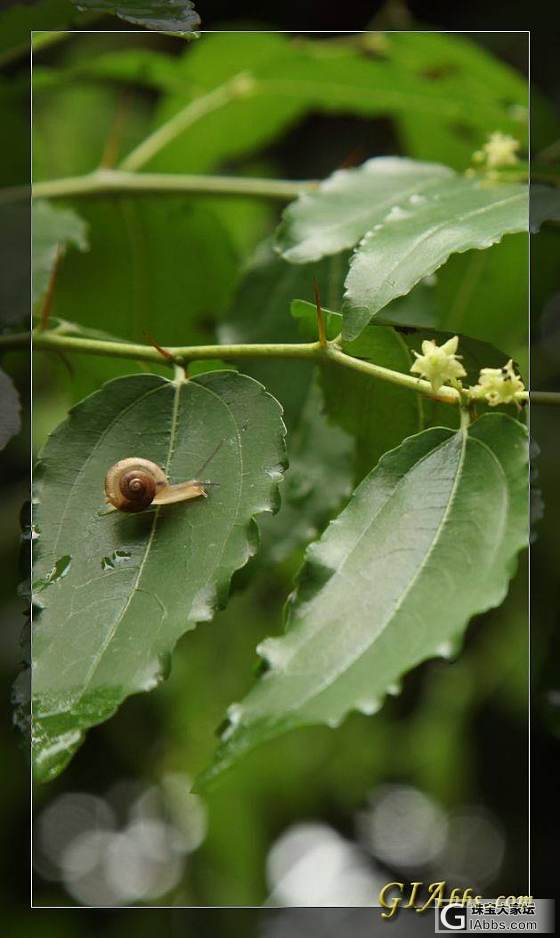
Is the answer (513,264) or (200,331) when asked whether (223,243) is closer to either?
(200,331)

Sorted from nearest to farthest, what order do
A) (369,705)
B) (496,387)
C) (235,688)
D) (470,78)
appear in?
(369,705) → (496,387) → (470,78) → (235,688)

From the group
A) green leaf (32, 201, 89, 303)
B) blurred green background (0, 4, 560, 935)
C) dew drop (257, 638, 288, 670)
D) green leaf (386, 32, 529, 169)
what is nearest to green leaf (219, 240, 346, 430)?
blurred green background (0, 4, 560, 935)

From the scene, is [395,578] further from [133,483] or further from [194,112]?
[194,112]

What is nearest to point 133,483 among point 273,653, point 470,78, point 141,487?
point 141,487

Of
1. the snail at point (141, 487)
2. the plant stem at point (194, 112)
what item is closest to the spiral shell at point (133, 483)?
the snail at point (141, 487)

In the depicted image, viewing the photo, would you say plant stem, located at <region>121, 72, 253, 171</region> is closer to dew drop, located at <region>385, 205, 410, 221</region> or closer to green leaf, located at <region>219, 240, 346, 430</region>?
green leaf, located at <region>219, 240, 346, 430</region>
